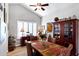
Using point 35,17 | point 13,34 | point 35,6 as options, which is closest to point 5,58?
point 13,34

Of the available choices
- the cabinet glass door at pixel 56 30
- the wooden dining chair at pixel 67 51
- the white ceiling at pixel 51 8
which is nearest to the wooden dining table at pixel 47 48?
the wooden dining chair at pixel 67 51

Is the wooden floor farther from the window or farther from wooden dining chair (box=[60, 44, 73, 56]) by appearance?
wooden dining chair (box=[60, 44, 73, 56])

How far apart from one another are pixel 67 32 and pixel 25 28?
711 mm

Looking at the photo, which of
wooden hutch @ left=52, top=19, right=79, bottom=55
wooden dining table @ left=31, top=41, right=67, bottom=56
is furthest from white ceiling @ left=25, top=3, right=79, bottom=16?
wooden dining table @ left=31, top=41, right=67, bottom=56

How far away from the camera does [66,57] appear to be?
214 centimetres

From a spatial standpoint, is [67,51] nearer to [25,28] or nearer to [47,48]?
[47,48]

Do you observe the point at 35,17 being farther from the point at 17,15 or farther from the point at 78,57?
the point at 78,57

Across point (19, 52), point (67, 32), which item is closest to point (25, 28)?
point (19, 52)

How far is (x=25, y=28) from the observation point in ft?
7.04

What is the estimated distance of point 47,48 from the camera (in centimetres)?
209

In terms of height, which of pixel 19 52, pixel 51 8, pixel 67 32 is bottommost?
pixel 19 52

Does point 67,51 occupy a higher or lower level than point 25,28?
lower

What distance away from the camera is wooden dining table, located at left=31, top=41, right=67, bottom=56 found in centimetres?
208

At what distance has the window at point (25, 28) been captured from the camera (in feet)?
6.91
